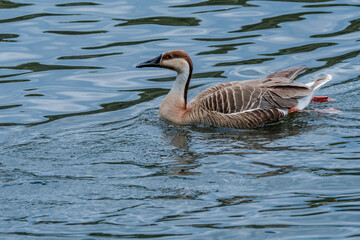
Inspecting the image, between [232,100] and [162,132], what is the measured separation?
4.37 ft

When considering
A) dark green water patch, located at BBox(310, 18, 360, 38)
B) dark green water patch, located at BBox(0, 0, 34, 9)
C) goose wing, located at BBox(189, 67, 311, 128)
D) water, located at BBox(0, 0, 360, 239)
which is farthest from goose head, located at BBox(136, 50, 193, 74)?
dark green water patch, located at BBox(0, 0, 34, 9)

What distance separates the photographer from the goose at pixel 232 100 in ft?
39.1

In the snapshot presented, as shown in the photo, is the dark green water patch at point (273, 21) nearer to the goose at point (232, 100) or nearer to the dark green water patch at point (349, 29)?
the dark green water patch at point (349, 29)

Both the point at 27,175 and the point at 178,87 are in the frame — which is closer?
the point at 27,175

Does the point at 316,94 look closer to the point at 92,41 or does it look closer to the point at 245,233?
the point at 92,41

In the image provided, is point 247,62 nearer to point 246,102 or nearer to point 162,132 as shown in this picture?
point 246,102

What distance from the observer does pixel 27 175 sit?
31.0 feet

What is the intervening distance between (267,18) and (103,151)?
814cm

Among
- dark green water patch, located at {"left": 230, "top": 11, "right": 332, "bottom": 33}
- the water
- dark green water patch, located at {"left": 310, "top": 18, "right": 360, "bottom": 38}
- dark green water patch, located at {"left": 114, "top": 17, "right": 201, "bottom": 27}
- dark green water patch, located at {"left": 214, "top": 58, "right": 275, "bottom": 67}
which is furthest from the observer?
dark green water patch, located at {"left": 114, "top": 17, "right": 201, "bottom": 27}

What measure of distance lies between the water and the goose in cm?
23

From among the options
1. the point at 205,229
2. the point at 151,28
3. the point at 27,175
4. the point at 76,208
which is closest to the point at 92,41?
the point at 151,28

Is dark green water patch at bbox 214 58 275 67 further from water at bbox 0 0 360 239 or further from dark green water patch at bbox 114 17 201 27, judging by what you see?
dark green water patch at bbox 114 17 201 27

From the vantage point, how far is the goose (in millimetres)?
11922

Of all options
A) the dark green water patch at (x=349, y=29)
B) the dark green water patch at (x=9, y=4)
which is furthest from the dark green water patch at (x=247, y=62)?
the dark green water patch at (x=9, y=4)
